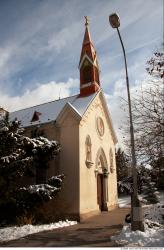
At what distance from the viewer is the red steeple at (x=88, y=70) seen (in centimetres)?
2311

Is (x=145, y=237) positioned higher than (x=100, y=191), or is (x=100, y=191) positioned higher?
(x=100, y=191)

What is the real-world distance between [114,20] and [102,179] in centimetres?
1427

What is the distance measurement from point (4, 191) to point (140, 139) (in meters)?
7.52

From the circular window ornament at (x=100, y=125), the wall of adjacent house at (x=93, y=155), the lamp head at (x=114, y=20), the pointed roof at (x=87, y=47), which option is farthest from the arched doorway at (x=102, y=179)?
the lamp head at (x=114, y=20)

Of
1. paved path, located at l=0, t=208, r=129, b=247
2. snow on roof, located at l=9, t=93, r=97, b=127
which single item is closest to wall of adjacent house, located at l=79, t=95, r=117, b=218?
snow on roof, located at l=9, t=93, r=97, b=127

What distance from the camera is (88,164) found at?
18.6 metres

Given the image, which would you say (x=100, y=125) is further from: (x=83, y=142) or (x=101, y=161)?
(x=83, y=142)

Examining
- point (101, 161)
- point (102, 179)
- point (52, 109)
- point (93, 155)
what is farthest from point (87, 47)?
point (102, 179)

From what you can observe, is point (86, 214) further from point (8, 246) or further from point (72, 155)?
point (8, 246)

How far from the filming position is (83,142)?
18.6 meters

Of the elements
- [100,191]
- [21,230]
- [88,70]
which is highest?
[88,70]

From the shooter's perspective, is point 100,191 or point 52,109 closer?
point 100,191

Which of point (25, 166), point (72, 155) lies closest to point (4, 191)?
point (25, 166)

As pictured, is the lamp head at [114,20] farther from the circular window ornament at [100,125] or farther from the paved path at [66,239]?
the circular window ornament at [100,125]
